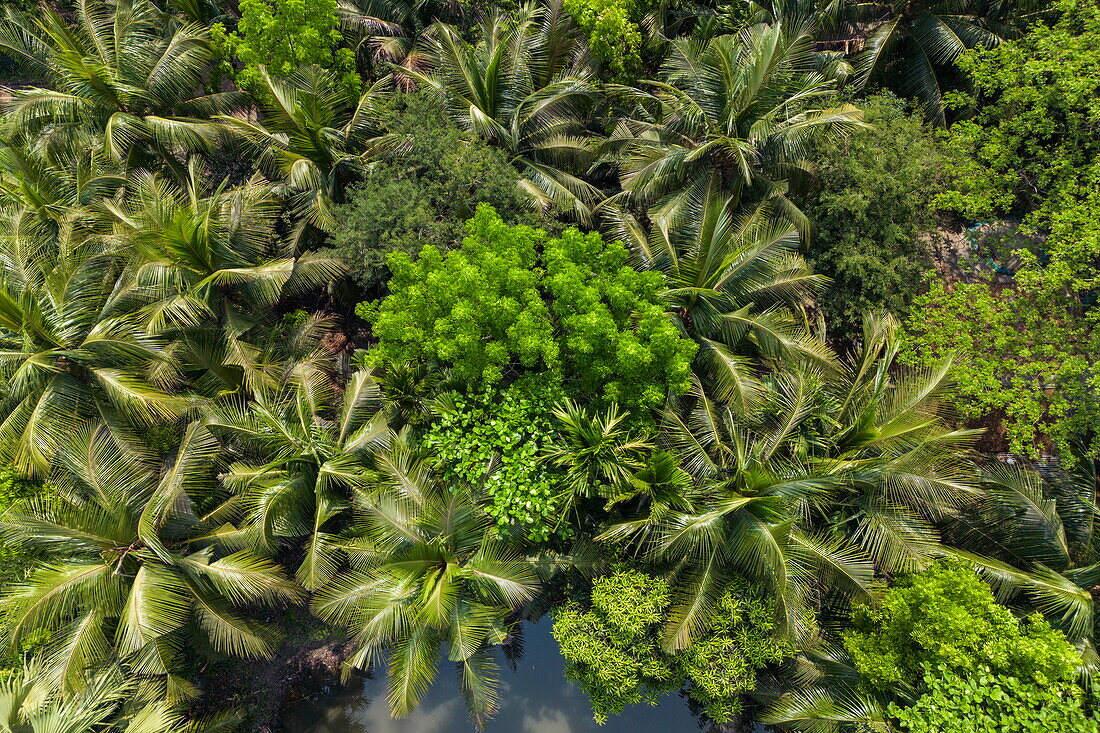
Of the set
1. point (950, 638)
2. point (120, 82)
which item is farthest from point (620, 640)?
point (120, 82)

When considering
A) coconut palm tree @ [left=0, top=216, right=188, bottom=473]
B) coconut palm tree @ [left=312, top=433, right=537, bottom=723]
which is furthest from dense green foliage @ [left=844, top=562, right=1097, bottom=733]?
coconut palm tree @ [left=0, top=216, right=188, bottom=473]

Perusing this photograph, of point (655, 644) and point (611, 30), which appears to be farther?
point (611, 30)

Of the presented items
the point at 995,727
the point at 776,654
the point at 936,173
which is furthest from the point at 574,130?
the point at 995,727

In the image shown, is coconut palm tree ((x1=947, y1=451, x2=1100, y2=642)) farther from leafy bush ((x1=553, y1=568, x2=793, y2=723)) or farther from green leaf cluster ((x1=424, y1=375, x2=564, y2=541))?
green leaf cluster ((x1=424, y1=375, x2=564, y2=541))

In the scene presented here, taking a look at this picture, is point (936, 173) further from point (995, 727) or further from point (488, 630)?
point (488, 630)

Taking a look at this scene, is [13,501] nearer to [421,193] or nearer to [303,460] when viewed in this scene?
[303,460]

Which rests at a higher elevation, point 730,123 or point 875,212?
point 730,123
